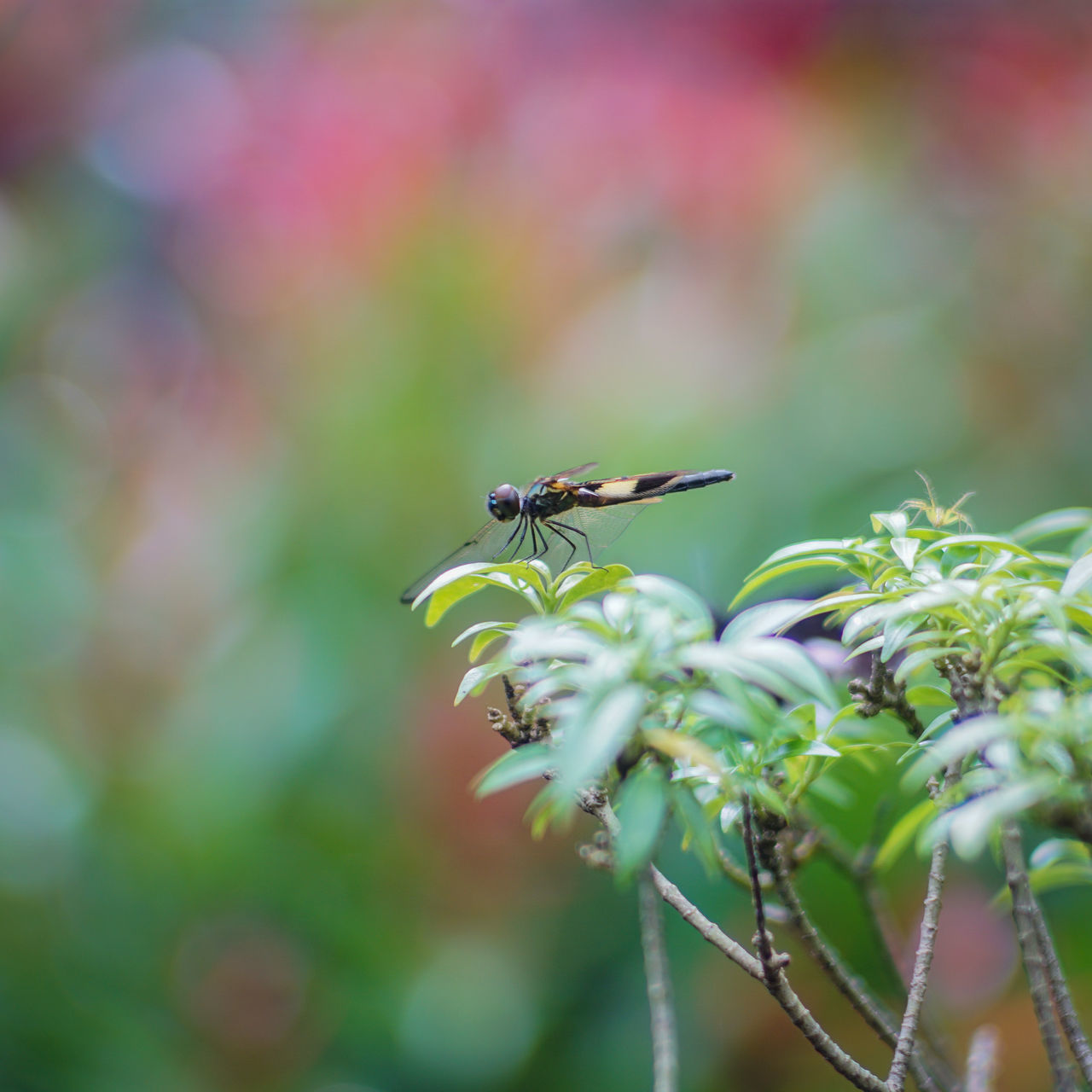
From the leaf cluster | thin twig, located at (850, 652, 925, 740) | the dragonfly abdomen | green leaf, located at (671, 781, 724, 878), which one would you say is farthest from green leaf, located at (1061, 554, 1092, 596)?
the dragonfly abdomen

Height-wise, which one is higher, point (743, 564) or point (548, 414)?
point (548, 414)

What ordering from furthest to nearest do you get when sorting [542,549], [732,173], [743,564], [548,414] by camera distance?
[732,173] → [548,414] → [743,564] → [542,549]

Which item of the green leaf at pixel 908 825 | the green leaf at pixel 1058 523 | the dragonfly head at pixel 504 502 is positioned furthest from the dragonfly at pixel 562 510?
the green leaf at pixel 908 825

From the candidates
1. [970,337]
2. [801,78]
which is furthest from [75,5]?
[970,337]

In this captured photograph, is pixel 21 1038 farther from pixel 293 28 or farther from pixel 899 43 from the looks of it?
pixel 899 43

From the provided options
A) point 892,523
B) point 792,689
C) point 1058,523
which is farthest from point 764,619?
point 1058,523

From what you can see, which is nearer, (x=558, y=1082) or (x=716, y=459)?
(x=558, y=1082)

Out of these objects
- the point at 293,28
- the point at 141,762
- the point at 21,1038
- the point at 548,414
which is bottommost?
the point at 21,1038

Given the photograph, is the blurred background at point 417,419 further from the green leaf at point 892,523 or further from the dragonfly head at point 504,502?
the green leaf at point 892,523
